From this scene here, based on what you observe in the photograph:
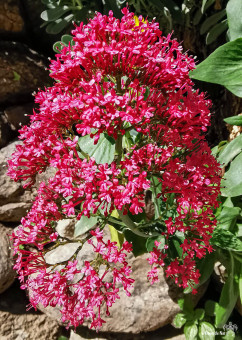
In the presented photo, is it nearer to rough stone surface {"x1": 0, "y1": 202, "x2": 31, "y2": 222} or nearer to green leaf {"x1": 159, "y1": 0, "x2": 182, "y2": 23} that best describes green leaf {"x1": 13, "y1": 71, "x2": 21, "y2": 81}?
rough stone surface {"x1": 0, "y1": 202, "x2": 31, "y2": 222}

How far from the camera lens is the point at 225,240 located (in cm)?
139

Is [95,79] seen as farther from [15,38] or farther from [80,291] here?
[15,38]

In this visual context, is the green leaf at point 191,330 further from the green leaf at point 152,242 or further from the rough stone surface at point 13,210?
the rough stone surface at point 13,210

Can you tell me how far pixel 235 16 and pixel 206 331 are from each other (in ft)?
4.75

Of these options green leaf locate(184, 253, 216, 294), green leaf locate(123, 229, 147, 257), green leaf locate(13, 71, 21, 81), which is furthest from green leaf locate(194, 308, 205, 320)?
green leaf locate(13, 71, 21, 81)

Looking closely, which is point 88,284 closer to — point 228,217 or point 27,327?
point 228,217

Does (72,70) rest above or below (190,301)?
above

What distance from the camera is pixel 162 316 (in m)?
1.91

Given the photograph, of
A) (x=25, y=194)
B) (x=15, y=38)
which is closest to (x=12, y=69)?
(x=15, y=38)

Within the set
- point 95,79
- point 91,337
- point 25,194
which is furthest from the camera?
point 25,194

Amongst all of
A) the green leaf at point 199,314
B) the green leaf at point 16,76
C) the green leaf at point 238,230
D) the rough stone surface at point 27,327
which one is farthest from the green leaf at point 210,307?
the green leaf at point 16,76

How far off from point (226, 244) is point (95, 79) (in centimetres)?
86

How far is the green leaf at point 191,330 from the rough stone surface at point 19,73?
1.86 meters

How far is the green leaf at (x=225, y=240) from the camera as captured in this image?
1360 mm
